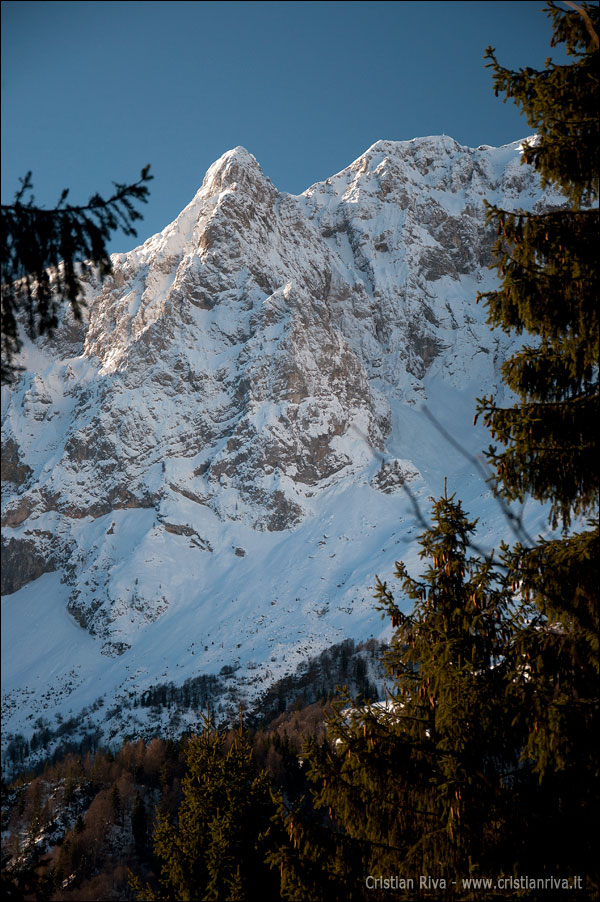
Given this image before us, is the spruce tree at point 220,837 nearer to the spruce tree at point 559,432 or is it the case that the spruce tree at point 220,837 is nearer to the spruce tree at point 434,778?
the spruce tree at point 434,778

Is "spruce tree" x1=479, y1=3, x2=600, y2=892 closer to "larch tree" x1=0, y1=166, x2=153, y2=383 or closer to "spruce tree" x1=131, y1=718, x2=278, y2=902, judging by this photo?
"larch tree" x1=0, y1=166, x2=153, y2=383

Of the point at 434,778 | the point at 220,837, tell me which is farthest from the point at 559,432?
the point at 220,837

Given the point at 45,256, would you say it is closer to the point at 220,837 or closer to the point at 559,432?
the point at 559,432

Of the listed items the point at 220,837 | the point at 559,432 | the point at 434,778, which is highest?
the point at 559,432

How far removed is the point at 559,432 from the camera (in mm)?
5672

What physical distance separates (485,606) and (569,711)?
4.04 ft

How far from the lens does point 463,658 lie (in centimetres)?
603

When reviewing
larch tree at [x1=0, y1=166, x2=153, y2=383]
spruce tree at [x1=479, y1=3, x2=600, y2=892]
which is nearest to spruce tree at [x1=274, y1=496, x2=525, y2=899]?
spruce tree at [x1=479, y1=3, x2=600, y2=892]

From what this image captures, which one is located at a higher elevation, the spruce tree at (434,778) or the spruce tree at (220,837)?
the spruce tree at (434,778)

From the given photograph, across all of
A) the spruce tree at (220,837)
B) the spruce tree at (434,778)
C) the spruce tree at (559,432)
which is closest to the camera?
the spruce tree at (559,432)

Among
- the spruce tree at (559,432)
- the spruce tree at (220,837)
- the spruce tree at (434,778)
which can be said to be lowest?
the spruce tree at (220,837)

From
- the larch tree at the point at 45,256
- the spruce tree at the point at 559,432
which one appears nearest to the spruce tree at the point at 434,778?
the spruce tree at the point at 559,432

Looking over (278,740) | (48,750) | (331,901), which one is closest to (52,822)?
(278,740)

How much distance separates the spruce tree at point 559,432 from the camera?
208 inches
